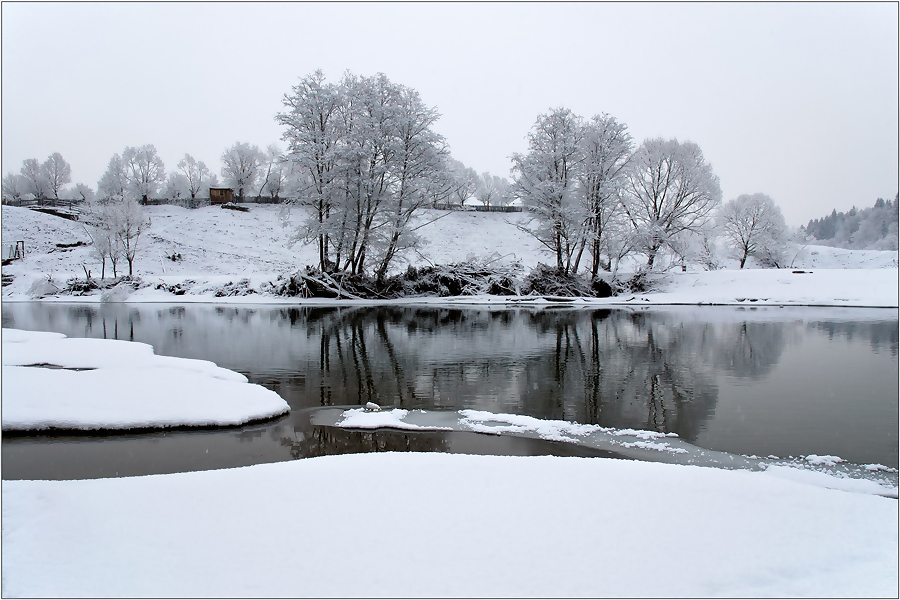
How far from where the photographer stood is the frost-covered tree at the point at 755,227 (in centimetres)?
5272

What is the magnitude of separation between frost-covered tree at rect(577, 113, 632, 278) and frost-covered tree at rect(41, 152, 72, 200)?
81943mm

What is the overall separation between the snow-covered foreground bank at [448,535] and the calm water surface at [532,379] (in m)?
1.89

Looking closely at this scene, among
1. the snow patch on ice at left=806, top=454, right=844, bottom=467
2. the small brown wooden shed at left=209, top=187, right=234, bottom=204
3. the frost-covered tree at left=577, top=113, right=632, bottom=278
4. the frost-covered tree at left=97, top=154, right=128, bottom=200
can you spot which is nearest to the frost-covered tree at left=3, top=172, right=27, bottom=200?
the frost-covered tree at left=97, top=154, right=128, bottom=200

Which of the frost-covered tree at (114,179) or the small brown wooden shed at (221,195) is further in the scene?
the frost-covered tree at (114,179)

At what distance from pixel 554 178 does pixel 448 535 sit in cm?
3367

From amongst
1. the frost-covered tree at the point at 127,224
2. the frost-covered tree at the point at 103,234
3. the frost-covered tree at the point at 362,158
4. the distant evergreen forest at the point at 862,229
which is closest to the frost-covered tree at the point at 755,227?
the distant evergreen forest at the point at 862,229

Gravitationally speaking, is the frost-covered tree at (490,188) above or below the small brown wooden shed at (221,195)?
above

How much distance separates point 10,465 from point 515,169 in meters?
33.1

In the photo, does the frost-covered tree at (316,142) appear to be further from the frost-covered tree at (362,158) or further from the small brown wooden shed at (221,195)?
the small brown wooden shed at (221,195)

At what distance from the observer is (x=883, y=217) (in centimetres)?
5178

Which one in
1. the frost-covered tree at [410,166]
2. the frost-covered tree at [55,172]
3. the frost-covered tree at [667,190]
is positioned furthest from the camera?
the frost-covered tree at [55,172]

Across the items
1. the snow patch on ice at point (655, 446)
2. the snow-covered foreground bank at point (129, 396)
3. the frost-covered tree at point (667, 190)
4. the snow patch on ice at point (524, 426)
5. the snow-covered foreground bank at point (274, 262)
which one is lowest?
the snow patch on ice at point (655, 446)

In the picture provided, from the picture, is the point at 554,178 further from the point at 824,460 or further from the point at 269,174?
the point at 269,174

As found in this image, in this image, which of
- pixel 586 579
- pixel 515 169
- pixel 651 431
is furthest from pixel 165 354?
pixel 515 169
